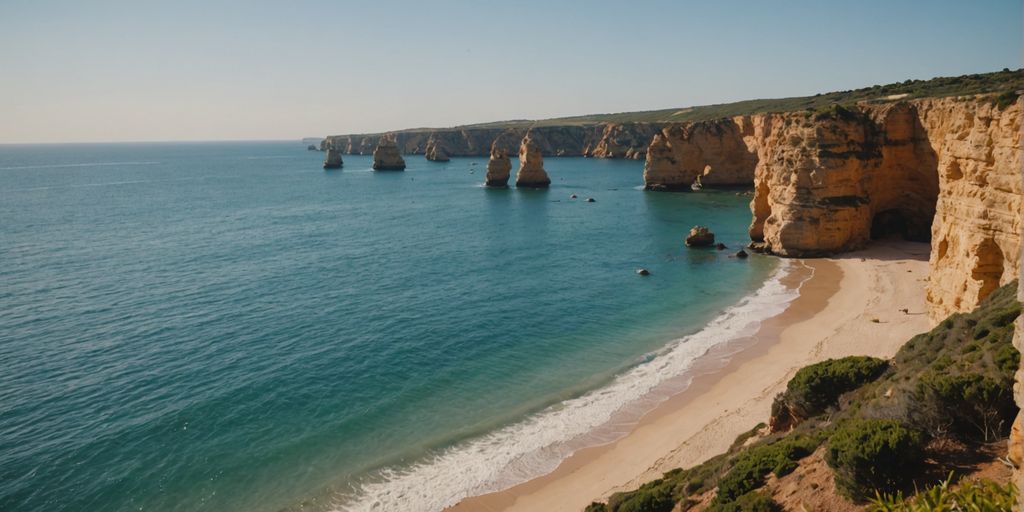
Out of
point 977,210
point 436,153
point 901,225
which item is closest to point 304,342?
point 977,210

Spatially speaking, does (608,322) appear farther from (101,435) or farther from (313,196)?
(313,196)

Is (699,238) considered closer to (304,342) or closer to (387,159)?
(304,342)

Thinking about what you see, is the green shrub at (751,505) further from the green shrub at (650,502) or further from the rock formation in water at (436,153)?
the rock formation in water at (436,153)

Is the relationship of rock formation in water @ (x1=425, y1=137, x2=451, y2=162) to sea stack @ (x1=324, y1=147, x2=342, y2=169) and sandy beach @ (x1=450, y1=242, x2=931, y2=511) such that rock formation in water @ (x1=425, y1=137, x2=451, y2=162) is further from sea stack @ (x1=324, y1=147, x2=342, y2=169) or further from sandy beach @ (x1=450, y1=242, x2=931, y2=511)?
sandy beach @ (x1=450, y1=242, x2=931, y2=511)

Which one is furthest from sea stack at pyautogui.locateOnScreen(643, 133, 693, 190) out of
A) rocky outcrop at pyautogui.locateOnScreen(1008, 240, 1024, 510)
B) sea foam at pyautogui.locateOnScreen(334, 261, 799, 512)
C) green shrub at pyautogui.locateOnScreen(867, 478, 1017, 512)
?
rocky outcrop at pyautogui.locateOnScreen(1008, 240, 1024, 510)

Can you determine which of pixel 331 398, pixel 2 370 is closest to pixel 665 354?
pixel 331 398

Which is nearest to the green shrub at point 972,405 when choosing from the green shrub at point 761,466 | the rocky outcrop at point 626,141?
the green shrub at point 761,466

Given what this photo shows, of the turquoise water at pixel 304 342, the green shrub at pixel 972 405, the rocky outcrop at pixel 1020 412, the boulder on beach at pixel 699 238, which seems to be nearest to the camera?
the rocky outcrop at pixel 1020 412

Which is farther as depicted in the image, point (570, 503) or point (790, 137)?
point (790, 137)
